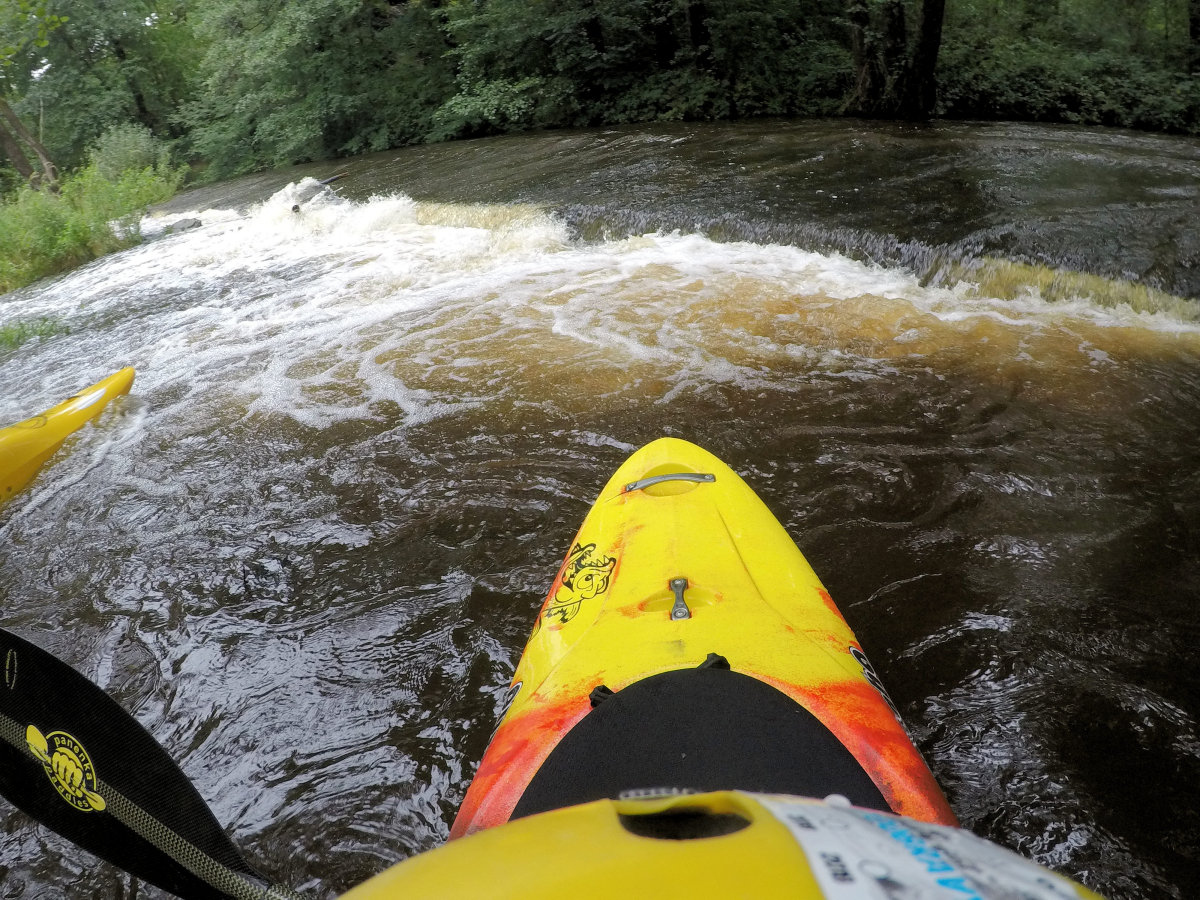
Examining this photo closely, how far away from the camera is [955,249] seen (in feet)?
15.4

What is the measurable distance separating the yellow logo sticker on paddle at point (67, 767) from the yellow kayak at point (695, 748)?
0.58m

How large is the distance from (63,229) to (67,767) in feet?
31.8

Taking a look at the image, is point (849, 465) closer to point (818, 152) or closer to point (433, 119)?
point (818, 152)

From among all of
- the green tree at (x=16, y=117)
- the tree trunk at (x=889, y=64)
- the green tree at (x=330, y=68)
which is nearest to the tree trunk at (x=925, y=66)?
the tree trunk at (x=889, y=64)

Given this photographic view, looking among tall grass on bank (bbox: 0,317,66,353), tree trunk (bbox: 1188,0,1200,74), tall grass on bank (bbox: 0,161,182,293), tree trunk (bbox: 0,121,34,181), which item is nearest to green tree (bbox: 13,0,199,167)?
tree trunk (bbox: 0,121,34,181)

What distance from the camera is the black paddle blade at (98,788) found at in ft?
3.98

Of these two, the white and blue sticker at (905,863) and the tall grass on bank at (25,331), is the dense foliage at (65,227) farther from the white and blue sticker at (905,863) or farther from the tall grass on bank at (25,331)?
the white and blue sticker at (905,863)

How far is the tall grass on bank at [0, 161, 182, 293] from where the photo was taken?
8453mm

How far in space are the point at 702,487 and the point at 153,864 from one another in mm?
1457

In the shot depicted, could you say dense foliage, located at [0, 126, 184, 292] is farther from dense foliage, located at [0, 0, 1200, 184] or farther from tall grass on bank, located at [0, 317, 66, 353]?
tall grass on bank, located at [0, 317, 66, 353]

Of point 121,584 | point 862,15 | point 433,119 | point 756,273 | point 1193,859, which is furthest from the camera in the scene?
point 433,119

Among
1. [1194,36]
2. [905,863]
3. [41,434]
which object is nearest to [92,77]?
[41,434]

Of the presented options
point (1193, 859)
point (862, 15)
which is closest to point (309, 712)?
point (1193, 859)

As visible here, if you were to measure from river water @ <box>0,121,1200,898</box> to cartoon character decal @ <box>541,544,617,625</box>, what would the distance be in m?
0.38
